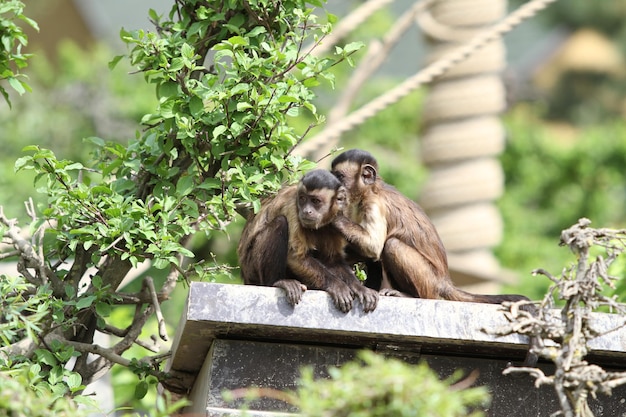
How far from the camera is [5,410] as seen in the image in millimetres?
2730

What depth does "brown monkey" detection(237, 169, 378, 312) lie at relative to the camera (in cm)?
429

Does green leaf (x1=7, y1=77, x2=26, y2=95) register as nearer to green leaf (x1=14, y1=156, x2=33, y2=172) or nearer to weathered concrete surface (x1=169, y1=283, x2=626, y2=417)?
green leaf (x1=14, y1=156, x2=33, y2=172)

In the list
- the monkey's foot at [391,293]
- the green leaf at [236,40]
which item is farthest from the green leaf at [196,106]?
the monkey's foot at [391,293]

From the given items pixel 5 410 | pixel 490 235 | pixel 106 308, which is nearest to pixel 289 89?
pixel 106 308

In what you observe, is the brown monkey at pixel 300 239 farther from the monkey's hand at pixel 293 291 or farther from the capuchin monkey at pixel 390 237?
the monkey's hand at pixel 293 291

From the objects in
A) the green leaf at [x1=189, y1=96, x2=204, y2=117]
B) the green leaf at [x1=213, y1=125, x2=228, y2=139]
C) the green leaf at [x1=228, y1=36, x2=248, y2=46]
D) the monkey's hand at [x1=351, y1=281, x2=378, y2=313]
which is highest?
the green leaf at [x1=228, y1=36, x2=248, y2=46]

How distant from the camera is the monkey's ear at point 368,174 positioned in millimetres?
4637

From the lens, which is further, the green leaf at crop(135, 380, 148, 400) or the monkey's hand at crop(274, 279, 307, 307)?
the green leaf at crop(135, 380, 148, 400)

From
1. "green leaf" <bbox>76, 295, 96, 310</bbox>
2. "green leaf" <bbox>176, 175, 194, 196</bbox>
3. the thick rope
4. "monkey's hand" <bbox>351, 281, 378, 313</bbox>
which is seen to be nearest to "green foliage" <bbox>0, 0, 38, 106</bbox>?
"green leaf" <bbox>176, 175, 194, 196</bbox>

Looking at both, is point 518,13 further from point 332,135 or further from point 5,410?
point 5,410

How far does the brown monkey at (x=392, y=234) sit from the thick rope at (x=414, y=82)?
4.61 ft

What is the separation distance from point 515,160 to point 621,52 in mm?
8986

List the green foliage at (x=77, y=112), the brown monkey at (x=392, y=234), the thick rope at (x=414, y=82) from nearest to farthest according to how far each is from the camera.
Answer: the brown monkey at (x=392, y=234), the thick rope at (x=414, y=82), the green foliage at (x=77, y=112)

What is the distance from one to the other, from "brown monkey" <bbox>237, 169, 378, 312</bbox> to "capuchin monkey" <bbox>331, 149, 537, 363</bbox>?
10 centimetres
